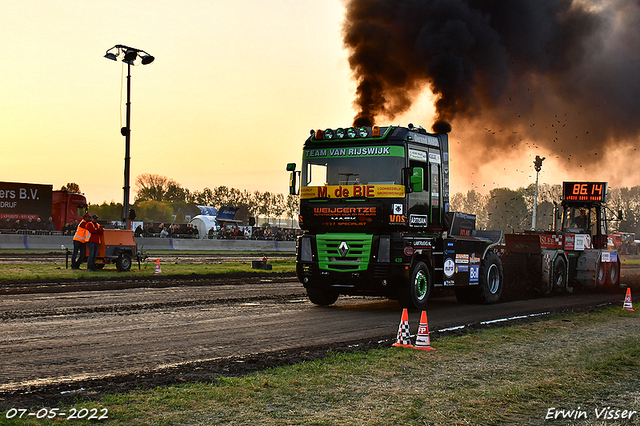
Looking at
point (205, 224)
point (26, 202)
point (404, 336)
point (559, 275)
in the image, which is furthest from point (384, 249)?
point (205, 224)

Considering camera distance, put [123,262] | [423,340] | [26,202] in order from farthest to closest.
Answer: [26,202] < [123,262] < [423,340]

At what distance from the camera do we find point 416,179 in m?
12.8

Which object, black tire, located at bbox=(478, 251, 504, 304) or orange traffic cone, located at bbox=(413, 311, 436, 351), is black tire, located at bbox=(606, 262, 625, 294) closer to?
black tire, located at bbox=(478, 251, 504, 304)

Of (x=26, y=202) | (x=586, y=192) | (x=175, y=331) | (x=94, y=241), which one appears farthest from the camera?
(x=26, y=202)

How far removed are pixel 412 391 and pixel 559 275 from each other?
15.0 meters

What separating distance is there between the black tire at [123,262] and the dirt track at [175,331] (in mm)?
4911

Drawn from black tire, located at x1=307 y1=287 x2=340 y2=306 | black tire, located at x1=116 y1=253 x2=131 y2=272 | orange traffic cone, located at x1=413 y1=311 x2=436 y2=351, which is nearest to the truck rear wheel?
black tire, located at x1=307 y1=287 x2=340 y2=306

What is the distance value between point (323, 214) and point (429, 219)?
2.25m

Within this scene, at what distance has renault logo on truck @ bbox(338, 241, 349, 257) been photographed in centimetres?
1307

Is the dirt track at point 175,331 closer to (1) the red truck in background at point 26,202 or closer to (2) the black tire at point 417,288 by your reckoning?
(2) the black tire at point 417,288

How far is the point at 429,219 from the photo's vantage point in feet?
44.5

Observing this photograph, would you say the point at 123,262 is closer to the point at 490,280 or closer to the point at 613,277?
the point at 490,280

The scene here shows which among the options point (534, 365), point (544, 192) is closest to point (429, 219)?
point (534, 365)

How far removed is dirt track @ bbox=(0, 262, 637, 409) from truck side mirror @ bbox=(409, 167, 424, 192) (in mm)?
2524
